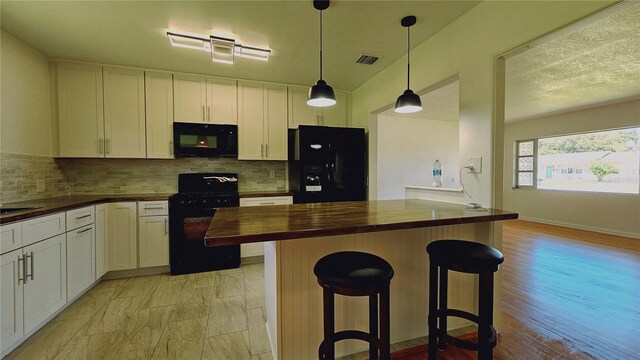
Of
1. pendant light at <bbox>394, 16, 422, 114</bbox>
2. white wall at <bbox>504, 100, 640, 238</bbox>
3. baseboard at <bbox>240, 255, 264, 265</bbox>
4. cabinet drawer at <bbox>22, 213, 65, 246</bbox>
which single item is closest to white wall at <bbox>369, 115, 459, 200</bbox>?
white wall at <bbox>504, 100, 640, 238</bbox>

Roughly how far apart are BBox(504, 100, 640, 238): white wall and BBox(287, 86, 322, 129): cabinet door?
5.49 m

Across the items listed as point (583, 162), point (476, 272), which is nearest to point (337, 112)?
point (476, 272)

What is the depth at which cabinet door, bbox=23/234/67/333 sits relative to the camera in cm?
183

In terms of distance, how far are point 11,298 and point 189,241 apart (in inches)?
57.9

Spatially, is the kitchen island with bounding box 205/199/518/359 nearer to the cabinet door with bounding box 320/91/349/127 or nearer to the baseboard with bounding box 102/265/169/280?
the baseboard with bounding box 102/265/169/280

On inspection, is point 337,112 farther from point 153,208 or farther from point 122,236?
point 122,236

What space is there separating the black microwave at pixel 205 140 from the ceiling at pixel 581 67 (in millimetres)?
3200

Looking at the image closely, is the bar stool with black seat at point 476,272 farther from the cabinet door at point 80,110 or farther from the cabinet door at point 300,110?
the cabinet door at point 80,110

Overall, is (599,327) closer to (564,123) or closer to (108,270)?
(108,270)

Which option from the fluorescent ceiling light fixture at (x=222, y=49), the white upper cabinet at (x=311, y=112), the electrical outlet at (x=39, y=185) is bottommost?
the electrical outlet at (x=39, y=185)

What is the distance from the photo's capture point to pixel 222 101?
3486 mm

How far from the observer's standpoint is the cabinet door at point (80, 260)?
2.28 metres

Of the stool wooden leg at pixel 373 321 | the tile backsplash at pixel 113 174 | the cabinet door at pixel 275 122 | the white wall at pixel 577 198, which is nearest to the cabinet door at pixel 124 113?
the tile backsplash at pixel 113 174

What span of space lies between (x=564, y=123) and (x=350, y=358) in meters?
6.88
